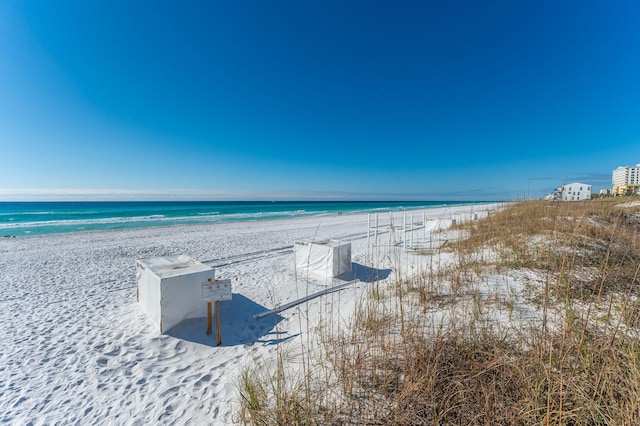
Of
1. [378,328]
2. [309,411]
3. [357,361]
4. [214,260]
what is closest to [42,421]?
[309,411]

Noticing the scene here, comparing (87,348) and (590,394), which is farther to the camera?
(87,348)

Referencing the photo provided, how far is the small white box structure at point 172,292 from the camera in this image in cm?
377

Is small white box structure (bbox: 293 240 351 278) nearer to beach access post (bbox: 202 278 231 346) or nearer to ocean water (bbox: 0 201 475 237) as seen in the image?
beach access post (bbox: 202 278 231 346)

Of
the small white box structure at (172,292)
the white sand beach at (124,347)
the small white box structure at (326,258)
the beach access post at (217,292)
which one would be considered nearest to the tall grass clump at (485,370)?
the white sand beach at (124,347)

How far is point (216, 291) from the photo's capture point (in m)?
3.53

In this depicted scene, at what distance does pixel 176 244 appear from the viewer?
11.7 meters

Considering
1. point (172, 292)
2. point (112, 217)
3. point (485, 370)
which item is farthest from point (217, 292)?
point (112, 217)

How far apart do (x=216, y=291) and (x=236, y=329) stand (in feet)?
2.85

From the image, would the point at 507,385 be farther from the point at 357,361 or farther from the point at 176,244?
the point at 176,244

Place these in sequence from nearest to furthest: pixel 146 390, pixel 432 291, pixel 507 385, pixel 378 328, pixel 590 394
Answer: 1. pixel 590 394
2. pixel 507 385
3. pixel 146 390
4. pixel 378 328
5. pixel 432 291

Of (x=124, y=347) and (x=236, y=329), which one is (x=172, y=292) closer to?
(x=124, y=347)

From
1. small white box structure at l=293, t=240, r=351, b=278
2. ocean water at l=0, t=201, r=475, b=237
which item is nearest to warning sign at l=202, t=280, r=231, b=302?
small white box structure at l=293, t=240, r=351, b=278

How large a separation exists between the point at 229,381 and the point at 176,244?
10.4 m

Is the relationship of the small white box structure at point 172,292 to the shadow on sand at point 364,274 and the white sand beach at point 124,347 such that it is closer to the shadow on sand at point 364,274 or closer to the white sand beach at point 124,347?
the white sand beach at point 124,347
